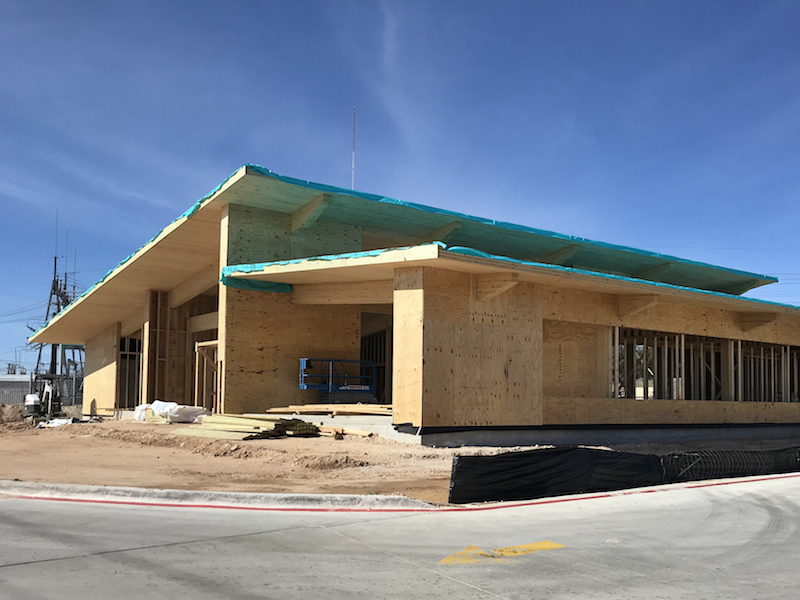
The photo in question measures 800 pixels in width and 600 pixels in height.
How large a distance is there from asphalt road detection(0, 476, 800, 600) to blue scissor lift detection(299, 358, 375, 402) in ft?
38.8

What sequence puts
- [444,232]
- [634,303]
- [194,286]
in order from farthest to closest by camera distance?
[194,286] → [444,232] → [634,303]

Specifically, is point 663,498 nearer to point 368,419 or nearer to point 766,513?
point 766,513

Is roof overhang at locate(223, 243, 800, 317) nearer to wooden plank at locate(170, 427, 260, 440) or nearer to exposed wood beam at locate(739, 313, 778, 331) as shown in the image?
exposed wood beam at locate(739, 313, 778, 331)

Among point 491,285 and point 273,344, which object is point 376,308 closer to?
point 273,344

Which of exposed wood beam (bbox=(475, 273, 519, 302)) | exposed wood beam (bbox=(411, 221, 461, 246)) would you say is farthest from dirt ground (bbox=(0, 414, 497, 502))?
exposed wood beam (bbox=(411, 221, 461, 246))

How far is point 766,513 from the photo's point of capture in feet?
32.5

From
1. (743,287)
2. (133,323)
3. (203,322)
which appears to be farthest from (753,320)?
(133,323)

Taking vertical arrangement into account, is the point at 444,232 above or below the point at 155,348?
above

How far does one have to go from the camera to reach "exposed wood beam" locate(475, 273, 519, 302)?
17.6 meters

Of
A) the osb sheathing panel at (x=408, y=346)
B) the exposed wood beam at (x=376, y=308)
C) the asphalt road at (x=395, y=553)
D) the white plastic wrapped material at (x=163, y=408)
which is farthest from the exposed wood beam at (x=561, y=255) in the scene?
the asphalt road at (x=395, y=553)

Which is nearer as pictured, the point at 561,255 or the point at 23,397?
the point at 561,255

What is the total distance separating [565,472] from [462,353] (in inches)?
254

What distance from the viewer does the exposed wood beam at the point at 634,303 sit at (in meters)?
21.0

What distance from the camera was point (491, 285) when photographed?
701 inches
